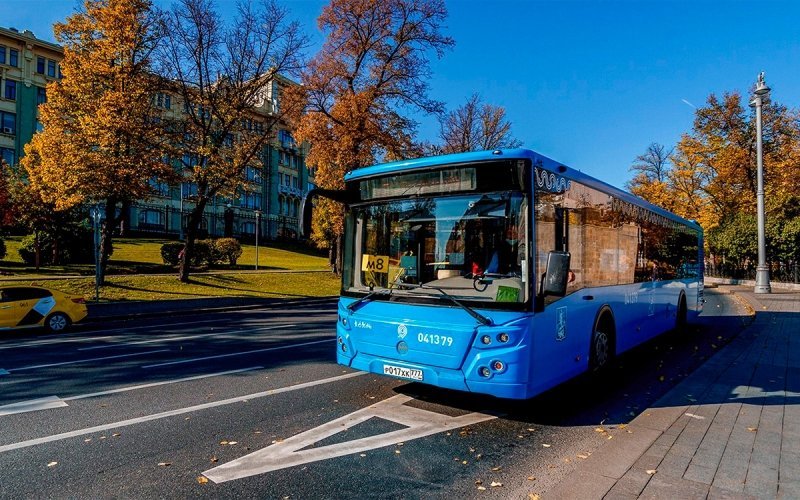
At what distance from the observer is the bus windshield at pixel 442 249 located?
16.9 feet

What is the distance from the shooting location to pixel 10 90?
1940 inches

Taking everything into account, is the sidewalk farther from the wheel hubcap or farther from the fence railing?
the fence railing

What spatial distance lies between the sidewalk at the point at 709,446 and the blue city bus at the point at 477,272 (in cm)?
106

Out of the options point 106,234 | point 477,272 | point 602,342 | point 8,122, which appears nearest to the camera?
point 477,272

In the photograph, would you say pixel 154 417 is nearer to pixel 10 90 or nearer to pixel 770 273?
pixel 770 273

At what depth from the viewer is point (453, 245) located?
5.49 meters

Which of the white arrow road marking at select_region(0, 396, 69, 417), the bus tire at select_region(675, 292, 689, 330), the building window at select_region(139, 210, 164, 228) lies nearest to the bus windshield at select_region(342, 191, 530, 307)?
the white arrow road marking at select_region(0, 396, 69, 417)

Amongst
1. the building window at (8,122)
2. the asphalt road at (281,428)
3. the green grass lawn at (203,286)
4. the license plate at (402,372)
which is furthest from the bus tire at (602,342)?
the building window at (8,122)

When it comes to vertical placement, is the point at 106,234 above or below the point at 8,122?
below

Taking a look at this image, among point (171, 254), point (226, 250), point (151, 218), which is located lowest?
point (171, 254)

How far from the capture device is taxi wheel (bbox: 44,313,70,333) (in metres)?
13.8

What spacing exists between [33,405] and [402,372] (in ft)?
15.0

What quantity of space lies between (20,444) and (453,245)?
15.4ft

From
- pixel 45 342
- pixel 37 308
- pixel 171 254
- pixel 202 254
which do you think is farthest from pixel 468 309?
pixel 202 254
